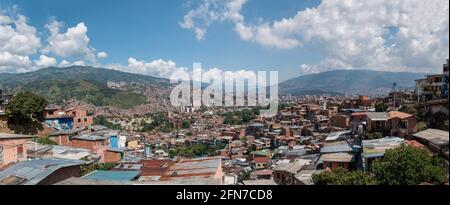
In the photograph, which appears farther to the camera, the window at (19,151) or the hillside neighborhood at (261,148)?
the window at (19,151)

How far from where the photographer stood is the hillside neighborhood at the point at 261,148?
4.41m

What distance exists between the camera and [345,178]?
4.89 m

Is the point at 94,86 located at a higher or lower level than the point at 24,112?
higher

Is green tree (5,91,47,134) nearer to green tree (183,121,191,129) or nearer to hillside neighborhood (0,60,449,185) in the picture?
hillside neighborhood (0,60,449,185)

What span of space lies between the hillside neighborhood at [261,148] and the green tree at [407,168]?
12 millimetres

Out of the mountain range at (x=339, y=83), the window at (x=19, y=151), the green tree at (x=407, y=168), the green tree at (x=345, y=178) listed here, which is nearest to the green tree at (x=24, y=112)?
the window at (x=19, y=151)

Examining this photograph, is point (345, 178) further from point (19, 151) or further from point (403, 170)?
point (19, 151)

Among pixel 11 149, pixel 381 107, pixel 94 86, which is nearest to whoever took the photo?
pixel 11 149

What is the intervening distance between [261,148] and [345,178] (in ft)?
42.7

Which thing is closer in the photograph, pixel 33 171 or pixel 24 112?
pixel 33 171

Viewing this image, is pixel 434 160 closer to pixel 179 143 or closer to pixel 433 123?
pixel 433 123

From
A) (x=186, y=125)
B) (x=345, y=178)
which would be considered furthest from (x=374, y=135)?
(x=186, y=125)

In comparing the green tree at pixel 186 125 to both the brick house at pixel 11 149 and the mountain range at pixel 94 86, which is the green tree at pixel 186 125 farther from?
the brick house at pixel 11 149
